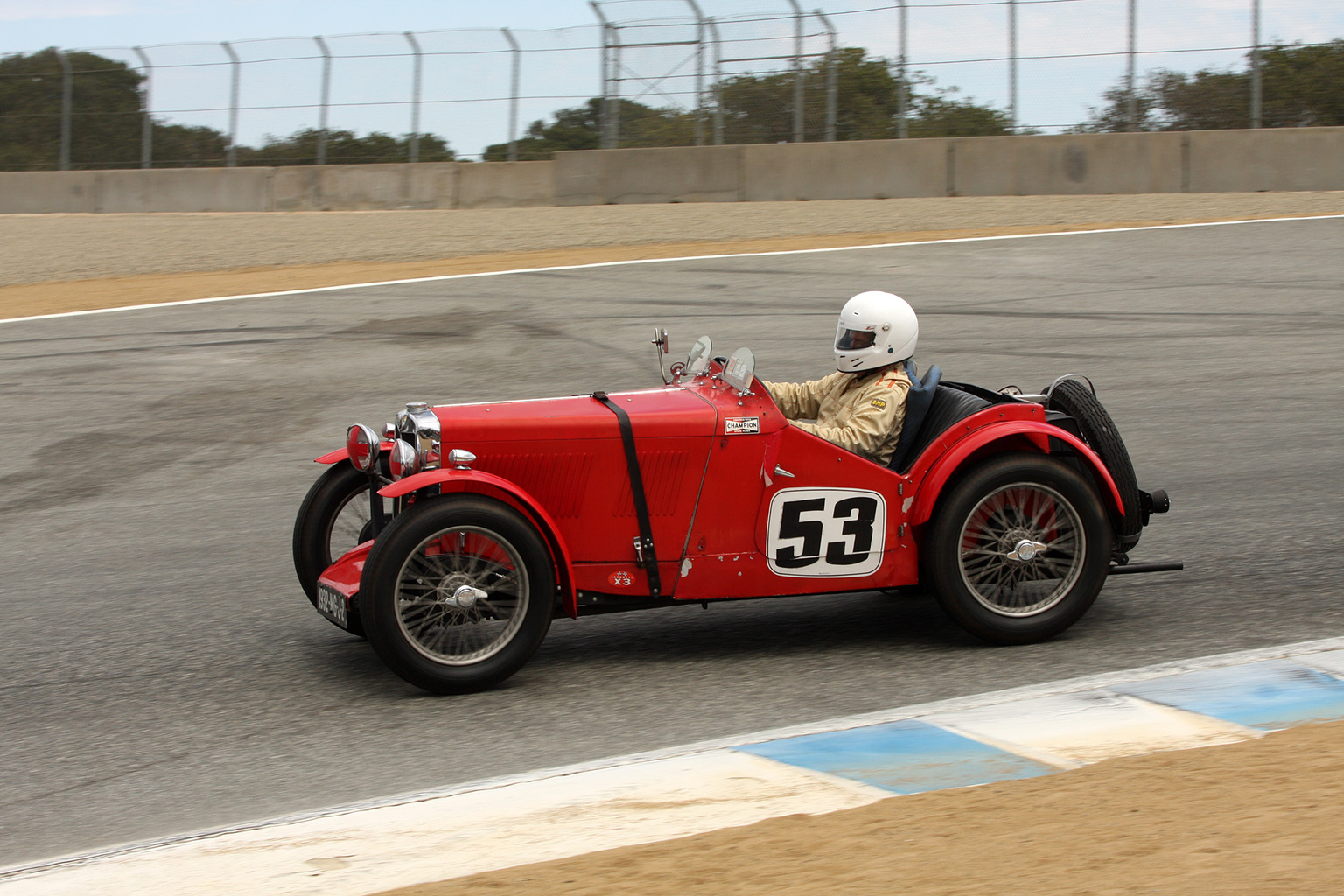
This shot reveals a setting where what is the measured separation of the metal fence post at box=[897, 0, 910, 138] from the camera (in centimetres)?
2320

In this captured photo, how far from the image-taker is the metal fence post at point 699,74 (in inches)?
933

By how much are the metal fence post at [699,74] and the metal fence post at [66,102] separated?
14.2 m

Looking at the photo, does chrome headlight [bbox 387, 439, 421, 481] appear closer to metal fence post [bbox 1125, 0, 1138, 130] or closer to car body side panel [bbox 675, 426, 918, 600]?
car body side panel [bbox 675, 426, 918, 600]

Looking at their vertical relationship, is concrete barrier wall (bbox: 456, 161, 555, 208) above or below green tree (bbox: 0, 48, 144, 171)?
below

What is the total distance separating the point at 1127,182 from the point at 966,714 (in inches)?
747

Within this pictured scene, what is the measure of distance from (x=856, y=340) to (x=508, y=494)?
155 cm

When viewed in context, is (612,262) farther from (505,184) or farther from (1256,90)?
(1256,90)

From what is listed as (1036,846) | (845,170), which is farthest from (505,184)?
(1036,846)

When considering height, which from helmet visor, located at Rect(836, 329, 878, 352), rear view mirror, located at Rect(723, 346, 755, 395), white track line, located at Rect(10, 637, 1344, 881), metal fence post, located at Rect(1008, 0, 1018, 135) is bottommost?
white track line, located at Rect(10, 637, 1344, 881)

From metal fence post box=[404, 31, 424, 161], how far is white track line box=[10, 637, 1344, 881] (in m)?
24.3

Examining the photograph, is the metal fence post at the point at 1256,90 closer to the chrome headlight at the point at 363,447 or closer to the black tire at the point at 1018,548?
the black tire at the point at 1018,548

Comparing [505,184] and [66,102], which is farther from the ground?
[66,102]

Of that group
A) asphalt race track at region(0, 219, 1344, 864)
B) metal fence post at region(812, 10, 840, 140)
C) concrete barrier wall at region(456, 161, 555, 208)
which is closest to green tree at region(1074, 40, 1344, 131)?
metal fence post at region(812, 10, 840, 140)

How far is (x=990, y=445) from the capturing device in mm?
5148
